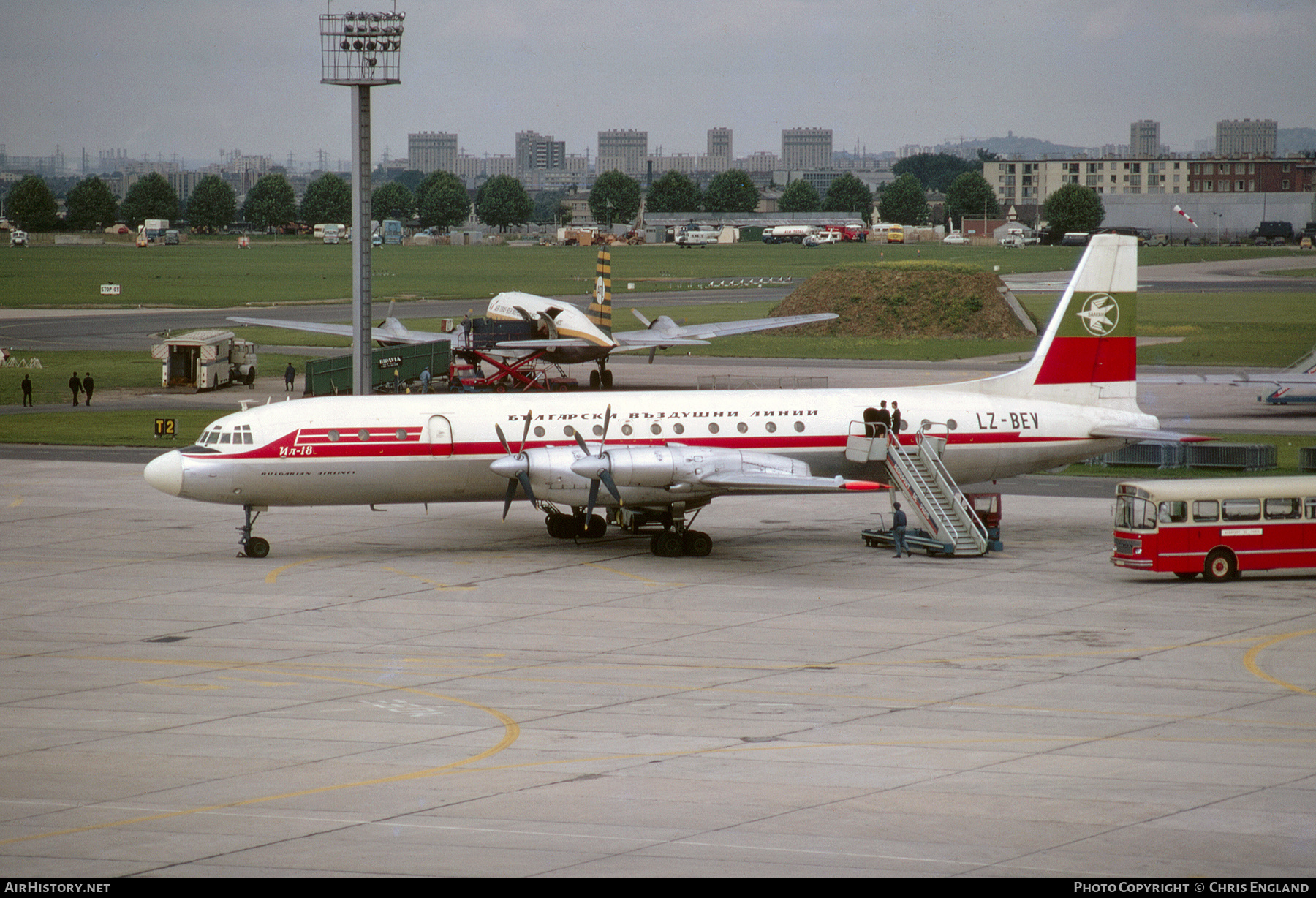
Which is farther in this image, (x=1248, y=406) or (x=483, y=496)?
(x=1248, y=406)

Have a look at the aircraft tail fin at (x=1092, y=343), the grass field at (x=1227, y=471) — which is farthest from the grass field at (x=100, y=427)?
the grass field at (x=1227, y=471)

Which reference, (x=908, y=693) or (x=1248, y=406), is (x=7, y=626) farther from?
(x=1248, y=406)

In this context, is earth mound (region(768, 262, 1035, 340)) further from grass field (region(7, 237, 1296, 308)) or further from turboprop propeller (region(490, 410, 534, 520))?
turboprop propeller (region(490, 410, 534, 520))

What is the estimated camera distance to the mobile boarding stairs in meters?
39.1

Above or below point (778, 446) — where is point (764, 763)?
below

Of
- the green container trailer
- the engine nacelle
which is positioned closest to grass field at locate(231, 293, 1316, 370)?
the green container trailer

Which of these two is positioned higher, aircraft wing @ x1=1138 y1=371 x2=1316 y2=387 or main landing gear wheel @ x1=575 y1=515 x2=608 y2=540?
aircraft wing @ x1=1138 y1=371 x2=1316 y2=387

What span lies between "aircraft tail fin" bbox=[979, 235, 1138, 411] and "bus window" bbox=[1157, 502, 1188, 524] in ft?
28.6

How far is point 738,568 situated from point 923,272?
72641 millimetres

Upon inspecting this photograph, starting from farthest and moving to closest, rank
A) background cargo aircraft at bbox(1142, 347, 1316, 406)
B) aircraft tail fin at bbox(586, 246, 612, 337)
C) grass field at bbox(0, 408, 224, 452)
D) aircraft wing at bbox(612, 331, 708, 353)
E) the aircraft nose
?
aircraft tail fin at bbox(586, 246, 612, 337)
aircraft wing at bbox(612, 331, 708, 353)
grass field at bbox(0, 408, 224, 452)
background cargo aircraft at bbox(1142, 347, 1316, 406)
the aircraft nose

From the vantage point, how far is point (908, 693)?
25828 mm

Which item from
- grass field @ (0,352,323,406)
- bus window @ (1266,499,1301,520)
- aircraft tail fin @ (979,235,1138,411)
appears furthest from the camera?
grass field @ (0,352,323,406)

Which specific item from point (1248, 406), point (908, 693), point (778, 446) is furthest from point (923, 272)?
point (908, 693)

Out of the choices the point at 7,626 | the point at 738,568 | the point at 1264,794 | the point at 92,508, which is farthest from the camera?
the point at 92,508
